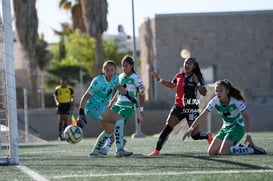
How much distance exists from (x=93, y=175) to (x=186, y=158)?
2.89 meters

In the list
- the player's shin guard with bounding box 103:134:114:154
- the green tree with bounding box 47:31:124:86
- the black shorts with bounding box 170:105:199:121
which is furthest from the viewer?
the green tree with bounding box 47:31:124:86

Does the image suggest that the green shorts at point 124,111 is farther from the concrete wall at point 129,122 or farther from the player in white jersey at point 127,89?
the concrete wall at point 129,122

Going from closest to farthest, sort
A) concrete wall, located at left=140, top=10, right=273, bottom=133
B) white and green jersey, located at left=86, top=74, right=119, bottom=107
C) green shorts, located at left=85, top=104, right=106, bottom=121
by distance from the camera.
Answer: white and green jersey, located at left=86, top=74, right=119, bottom=107 → green shorts, located at left=85, top=104, right=106, bottom=121 → concrete wall, located at left=140, top=10, right=273, bottom=133

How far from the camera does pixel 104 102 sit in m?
13.6

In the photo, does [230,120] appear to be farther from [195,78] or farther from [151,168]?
[151,168]

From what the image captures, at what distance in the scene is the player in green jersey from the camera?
13.4 meters

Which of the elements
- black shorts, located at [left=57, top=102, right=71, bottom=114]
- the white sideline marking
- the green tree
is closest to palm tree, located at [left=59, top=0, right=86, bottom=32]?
the green tree

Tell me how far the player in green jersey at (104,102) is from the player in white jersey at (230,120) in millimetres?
1369

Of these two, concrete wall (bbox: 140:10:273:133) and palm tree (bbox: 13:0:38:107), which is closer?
palm tree (bbox: 13:0:38:107)

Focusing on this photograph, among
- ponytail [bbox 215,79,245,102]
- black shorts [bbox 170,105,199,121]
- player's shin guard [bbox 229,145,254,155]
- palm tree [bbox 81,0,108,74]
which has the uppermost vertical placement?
palm tree [bbox 81,0,108,74]

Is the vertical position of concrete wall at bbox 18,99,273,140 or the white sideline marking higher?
the white sideline marking

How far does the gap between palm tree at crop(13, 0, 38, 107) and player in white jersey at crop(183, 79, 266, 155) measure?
100 ft

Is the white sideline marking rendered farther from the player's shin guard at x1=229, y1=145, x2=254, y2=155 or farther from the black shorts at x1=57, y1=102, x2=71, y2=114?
the black shorts at x1=57, y1=102, x2=71, y2=114

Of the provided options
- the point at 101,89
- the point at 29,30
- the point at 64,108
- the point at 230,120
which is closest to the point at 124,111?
the point at 101,89
